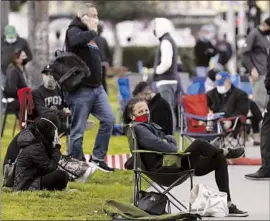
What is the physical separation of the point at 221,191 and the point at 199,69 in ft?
62.5

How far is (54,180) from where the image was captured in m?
10.9

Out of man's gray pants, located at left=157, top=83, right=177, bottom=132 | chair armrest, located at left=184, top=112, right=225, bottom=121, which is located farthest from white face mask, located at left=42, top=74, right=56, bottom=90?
man's gray pants, located at left=157, top=83, right=177, bottom=132

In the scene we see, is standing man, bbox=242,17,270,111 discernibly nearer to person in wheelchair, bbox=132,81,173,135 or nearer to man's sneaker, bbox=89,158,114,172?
person in wheelchair, bbox=132,81,173,135

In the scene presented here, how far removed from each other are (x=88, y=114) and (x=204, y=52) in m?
16.8

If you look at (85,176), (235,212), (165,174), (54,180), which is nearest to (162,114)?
(85,176)

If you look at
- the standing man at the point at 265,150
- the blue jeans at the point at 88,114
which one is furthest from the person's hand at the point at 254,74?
the blue jeans at the point at 88,114

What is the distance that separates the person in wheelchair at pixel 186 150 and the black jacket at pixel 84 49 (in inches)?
77.3

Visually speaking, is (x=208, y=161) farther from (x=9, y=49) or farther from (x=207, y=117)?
(x=9, y=49)

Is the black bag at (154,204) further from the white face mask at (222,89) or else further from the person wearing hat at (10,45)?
the person wearing hat at (10,45)

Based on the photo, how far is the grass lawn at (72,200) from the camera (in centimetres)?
977

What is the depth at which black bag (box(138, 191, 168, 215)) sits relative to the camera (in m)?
9.48

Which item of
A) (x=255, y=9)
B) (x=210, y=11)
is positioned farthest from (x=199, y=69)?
(x=210, y=11)

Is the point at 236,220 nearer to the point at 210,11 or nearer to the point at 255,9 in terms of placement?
the point at 255,9

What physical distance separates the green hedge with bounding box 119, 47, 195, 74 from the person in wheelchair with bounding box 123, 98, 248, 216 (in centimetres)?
3478
